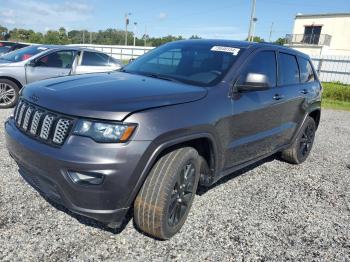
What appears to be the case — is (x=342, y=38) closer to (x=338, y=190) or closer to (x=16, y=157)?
(x=338, y=190)

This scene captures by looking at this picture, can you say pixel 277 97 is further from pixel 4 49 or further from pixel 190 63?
pixel 4 49

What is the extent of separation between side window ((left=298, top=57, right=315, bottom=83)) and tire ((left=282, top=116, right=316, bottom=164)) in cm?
62

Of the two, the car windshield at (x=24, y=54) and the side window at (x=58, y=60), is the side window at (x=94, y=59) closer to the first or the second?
the side window at (x=58, y=60)

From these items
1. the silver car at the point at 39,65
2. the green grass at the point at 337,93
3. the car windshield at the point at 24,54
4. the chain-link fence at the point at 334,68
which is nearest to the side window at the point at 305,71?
the silver car at the point at 39,65

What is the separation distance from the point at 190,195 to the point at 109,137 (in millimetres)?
1097

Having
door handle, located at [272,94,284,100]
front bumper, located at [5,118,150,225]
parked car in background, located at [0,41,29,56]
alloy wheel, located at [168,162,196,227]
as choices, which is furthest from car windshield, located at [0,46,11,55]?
alloy wheel, located at [168,162,196,227]

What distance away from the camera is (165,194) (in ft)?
8.75

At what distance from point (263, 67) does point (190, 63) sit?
0.92m

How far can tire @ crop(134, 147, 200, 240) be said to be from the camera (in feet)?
8.74

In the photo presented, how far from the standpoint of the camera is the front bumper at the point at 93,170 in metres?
2.37

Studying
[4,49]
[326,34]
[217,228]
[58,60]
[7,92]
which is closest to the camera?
[217,228]

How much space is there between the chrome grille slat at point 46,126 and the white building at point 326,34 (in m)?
44.7

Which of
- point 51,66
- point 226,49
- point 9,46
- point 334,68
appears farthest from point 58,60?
point 334,68

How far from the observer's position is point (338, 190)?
15.2 feet
